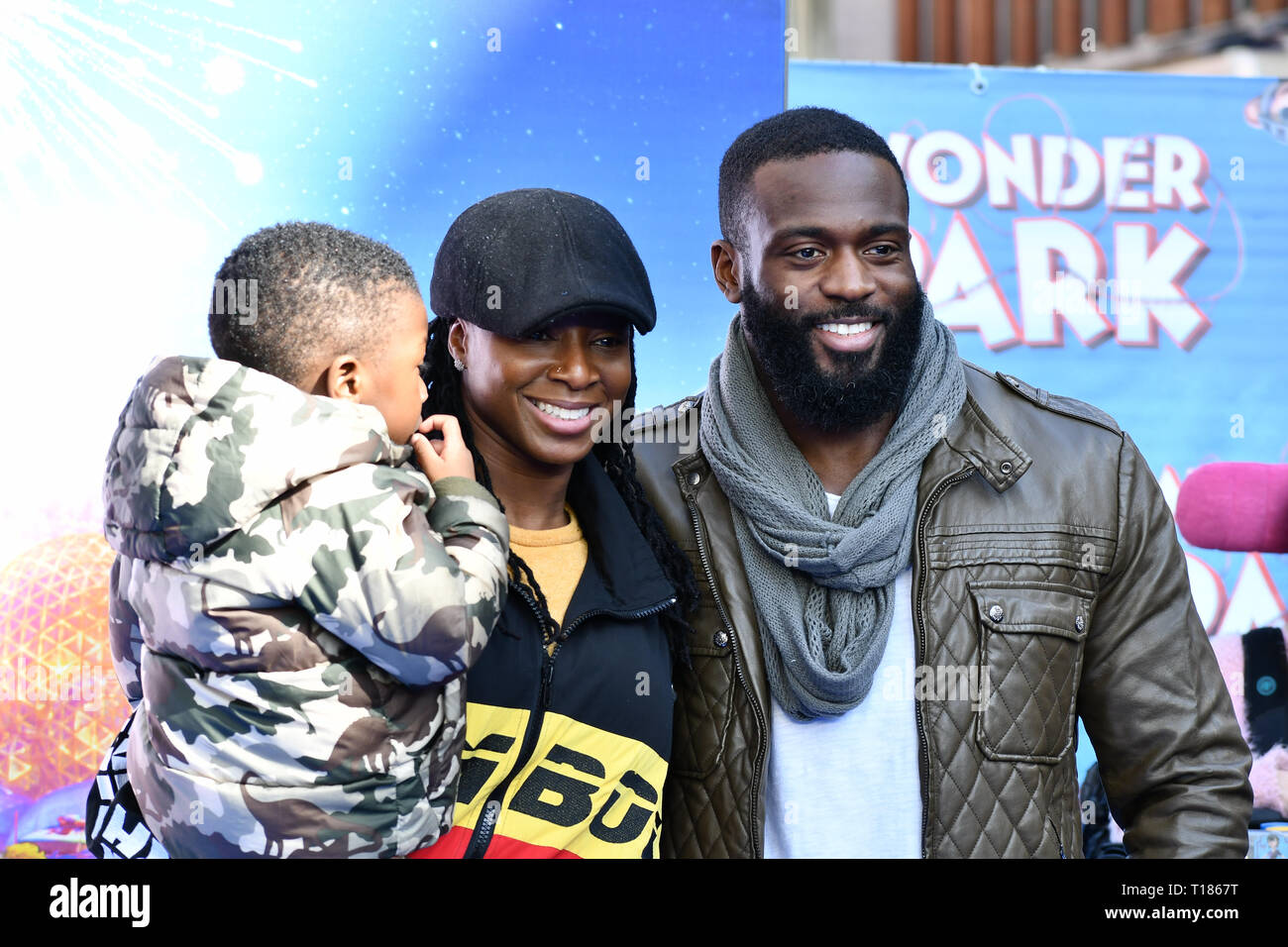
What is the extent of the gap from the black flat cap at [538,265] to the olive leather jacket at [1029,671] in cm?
55

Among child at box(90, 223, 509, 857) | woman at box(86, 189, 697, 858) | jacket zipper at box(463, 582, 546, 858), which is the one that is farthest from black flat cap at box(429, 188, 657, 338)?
jacket zipper at box(463, 582, 546, 858)

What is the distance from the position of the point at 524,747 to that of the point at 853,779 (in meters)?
0.61

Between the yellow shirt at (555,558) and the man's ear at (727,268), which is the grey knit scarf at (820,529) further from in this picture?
the yellow shirt at (555,558)

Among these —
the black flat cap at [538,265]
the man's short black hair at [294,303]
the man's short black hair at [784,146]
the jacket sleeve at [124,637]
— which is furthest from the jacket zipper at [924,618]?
the jacket sleeve at [124,637]

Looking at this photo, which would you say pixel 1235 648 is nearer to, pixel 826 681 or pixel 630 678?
pixel 826 681

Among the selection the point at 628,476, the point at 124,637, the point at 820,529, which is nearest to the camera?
the point at 124,637

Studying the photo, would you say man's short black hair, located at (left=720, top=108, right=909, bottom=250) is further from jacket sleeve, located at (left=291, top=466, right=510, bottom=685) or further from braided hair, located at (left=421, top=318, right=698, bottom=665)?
jacket sleeve, located at (left=291, top=466, right=510, bottom=685)

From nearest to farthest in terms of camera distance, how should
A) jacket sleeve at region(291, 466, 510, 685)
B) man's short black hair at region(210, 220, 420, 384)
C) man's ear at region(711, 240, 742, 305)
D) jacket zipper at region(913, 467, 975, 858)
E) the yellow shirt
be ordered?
jacket sleeve at region(291, 466, 510, 685) < man's short black hair at region(210, 220, 420, 384) < the yellow shirt < jacket zipper at region(913, 467, 975, 858) < man's ear at region(711, 240, 742, 305)

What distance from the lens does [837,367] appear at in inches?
84.0

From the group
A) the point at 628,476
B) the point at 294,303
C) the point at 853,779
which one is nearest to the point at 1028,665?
the point at 853,779

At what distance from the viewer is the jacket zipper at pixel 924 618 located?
2.02 meters

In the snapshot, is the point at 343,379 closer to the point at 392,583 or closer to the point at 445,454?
the point at 445,454

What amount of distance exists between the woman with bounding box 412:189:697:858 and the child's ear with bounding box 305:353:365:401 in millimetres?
222

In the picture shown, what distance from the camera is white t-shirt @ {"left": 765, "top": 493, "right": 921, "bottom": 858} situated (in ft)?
6.56
